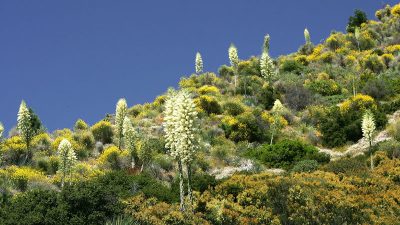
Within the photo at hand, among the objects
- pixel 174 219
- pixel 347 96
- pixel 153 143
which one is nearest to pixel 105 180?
pixel 174 219

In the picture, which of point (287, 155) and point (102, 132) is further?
point (102, 132)

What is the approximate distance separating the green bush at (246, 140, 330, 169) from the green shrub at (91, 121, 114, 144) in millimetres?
8760

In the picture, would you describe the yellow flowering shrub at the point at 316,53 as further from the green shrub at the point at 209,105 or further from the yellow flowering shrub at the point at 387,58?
the green shrub at the point at 209,105

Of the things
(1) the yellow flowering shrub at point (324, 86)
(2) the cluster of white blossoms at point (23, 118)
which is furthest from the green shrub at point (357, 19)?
(2) the cluster of white blossoms at point (23, 118)

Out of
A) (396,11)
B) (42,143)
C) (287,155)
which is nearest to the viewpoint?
(287,155)

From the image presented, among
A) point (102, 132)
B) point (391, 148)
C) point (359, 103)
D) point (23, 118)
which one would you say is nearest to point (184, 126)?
point (23, 118)

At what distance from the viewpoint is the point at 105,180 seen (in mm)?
21219

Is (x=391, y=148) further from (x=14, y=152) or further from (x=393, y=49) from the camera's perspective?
(x=393, y=49)

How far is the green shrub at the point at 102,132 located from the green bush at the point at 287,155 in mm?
8760

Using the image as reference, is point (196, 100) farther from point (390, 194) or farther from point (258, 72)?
point (390, 194)

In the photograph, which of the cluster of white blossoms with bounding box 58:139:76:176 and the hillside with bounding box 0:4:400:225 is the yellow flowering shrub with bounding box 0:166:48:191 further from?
the cluster of white blossoms with bounding box 58:139:76:176

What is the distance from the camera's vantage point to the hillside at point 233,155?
16719mm

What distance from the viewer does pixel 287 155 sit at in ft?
87.1

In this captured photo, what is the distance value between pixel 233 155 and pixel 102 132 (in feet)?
26.1
